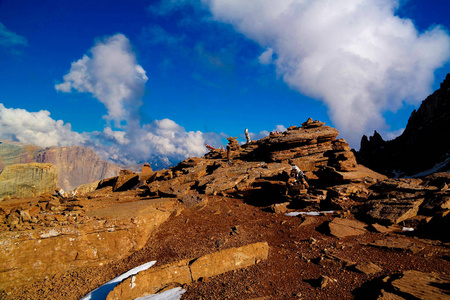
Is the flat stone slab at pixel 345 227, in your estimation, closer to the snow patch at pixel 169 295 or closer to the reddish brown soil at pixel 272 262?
the reddish brown soil at pixel 272 262

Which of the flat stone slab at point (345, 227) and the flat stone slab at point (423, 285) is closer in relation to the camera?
the flat stone slab at point (423, 285)

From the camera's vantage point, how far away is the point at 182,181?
23.0 metres

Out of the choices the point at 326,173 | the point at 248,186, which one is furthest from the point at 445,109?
the point at 248,186

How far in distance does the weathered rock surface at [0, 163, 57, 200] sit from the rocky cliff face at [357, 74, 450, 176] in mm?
106247

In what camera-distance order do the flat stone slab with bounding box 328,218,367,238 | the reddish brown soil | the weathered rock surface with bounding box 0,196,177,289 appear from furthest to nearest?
1. the flat stone slab with bounding box 328,218,367,238
2. the weathered rock surface with bounding box 0,196,177,289
3. the reddish brown soil

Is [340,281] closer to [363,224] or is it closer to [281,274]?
[281,274]

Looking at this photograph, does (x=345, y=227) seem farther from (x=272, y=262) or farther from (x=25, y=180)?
(x=25, y=180)

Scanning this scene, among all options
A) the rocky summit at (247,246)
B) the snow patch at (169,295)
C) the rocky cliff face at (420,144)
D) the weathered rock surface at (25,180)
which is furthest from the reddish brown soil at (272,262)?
the rocky cliff face at (420,144)

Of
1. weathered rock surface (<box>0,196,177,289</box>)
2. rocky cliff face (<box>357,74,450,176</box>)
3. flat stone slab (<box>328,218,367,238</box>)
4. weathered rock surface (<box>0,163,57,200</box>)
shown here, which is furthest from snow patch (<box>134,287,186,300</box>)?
rocky cliff face (<box>357,74,450,176</box>)

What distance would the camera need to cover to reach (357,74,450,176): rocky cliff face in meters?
84.4

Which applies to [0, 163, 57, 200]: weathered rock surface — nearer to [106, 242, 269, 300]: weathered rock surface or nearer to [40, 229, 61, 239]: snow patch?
→ [40, 229, 61, 239]: snow patch

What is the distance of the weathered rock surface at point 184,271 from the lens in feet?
24.2

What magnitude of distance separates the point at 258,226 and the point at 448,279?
844 cm

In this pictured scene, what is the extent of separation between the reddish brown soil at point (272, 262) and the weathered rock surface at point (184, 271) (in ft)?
1.07
